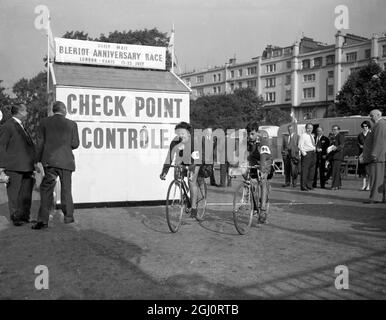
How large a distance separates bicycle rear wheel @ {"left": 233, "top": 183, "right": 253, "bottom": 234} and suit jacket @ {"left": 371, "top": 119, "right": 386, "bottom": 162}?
3.86 metres

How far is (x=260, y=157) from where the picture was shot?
8.17 m

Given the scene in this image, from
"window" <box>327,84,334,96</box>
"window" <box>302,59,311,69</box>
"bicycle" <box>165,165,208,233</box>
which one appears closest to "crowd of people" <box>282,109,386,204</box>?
"bicycle" <box>165,165,208,233</box>

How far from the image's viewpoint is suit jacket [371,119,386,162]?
401 inches

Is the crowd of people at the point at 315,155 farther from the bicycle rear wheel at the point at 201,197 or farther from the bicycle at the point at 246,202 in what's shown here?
the bicycle rear wheel at the point at 201,197

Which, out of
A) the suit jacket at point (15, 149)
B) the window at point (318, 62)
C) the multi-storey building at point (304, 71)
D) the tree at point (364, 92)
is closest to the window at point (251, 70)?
the multi-storey building at point (304, 71)

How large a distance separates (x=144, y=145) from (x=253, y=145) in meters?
3.40

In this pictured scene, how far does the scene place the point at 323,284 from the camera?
4824 millimetres

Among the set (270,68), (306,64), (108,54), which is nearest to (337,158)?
(108,54)

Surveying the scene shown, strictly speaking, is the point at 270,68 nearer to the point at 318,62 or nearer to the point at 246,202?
the point at 318,62

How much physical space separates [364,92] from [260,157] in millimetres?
46183

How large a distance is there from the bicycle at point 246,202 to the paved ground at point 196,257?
0.21m

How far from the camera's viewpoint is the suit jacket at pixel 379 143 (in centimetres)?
1020

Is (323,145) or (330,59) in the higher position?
(330,59)

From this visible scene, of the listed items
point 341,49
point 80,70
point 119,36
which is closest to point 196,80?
point 341,49
